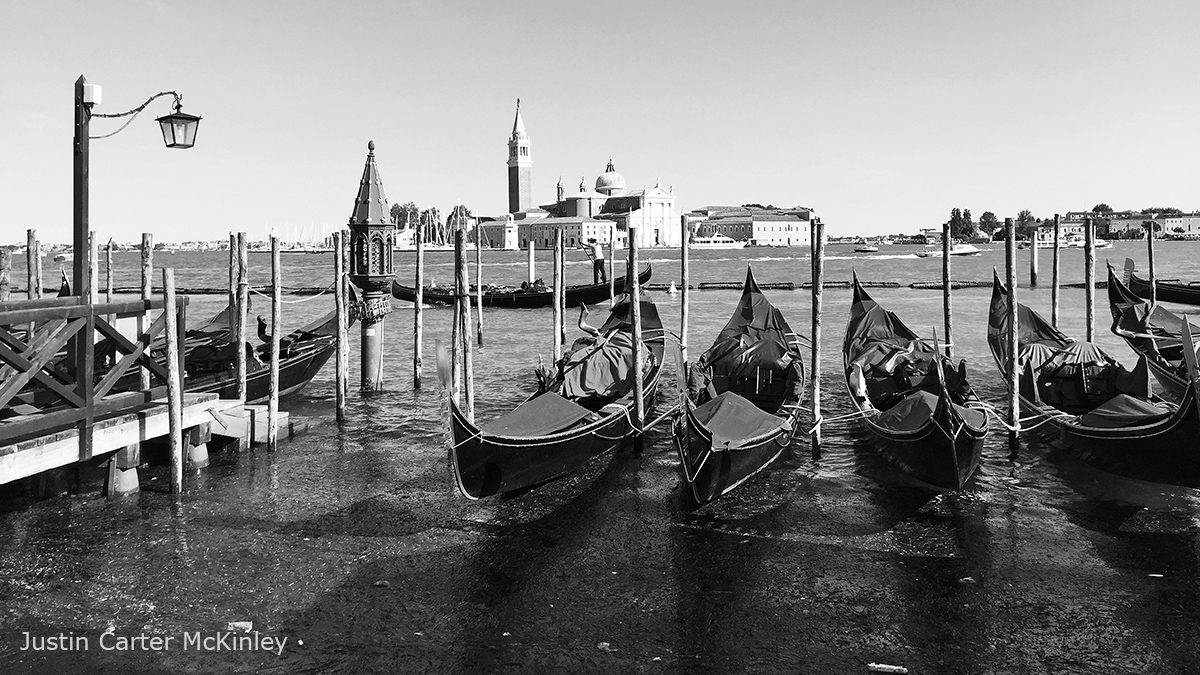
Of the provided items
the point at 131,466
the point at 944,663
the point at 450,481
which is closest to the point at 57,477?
the point at 131,466

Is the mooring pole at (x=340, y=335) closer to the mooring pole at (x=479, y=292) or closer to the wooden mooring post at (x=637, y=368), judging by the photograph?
the mooring pole at (x=479, y=292)

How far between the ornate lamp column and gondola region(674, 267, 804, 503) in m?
3.68

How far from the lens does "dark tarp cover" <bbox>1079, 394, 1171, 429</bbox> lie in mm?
6050

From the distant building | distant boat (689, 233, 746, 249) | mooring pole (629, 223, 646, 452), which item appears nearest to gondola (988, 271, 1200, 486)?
mooring pole (629, 223, 646, 452)

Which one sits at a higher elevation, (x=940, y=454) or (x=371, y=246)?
(x=371, y=246)

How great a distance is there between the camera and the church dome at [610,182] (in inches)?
4313

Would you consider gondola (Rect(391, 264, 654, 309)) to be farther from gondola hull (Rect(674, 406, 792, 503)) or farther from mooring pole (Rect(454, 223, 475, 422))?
gondola hull (Rect(674, 406, 792, 503))

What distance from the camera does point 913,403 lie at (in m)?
6.61

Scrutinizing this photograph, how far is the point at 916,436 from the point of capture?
5984 mm

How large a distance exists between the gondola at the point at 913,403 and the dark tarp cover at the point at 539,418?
233 cm

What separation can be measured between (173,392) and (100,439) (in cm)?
53

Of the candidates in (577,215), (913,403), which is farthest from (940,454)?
(577,215)

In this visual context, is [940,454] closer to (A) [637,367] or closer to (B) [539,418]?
(A) [637,367]

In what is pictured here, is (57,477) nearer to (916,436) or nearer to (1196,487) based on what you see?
(916,436)
